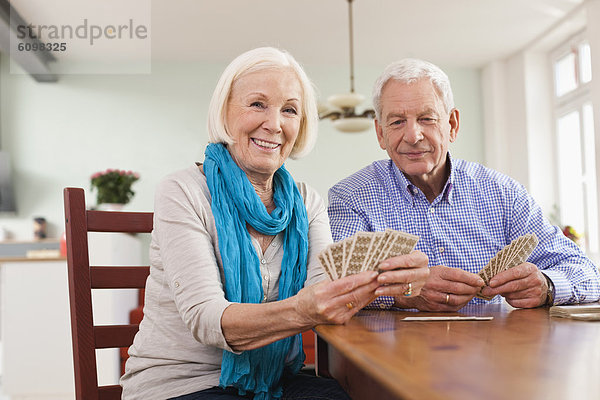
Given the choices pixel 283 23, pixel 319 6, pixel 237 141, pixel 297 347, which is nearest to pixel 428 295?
pixel 297 347

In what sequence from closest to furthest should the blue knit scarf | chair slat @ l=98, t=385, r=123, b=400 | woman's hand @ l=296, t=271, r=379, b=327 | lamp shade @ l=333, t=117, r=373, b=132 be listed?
woman's hand @ l=296, t=271, r=379, b=327 < the blue knit scarf < chair slat @ l=98, t=385, r=123, b=400 < lamp shade @ l=333, t=117, r=373, b=132

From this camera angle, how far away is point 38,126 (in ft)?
24.3

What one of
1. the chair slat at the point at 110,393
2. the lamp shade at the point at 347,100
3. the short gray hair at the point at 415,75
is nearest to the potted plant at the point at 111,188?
the lamp shade at the point at 347,100

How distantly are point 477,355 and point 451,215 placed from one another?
48.9 inches

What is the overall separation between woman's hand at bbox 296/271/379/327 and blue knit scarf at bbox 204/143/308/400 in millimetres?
280

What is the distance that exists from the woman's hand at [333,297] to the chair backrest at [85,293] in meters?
0.70

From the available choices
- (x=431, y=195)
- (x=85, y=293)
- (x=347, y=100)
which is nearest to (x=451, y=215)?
(x=431, y=195)

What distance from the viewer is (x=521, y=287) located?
4.94 ft

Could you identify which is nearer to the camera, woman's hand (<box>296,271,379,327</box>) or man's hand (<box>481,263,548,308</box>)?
woman's hand (<box>296,271,379,327</box>)

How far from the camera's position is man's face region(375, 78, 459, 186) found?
2.03 metres

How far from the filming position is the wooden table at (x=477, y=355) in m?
0.63

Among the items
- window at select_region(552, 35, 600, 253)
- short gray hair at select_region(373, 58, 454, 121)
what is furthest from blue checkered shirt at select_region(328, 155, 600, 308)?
window at select_region(552, 35, 600, 253)

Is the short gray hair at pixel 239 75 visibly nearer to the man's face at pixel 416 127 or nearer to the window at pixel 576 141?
the man's face at pixel 416 127

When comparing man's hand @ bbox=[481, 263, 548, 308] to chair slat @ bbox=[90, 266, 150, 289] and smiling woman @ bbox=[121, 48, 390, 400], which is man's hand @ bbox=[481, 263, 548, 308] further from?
chair slat @ bbox=[90, 266, 150, 289]
